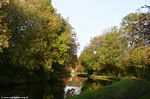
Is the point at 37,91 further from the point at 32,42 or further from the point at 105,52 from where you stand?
the point at 105,52

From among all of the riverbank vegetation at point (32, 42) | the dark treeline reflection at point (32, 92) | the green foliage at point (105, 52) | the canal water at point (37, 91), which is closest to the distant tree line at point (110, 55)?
the green foliage at point (105, 52)

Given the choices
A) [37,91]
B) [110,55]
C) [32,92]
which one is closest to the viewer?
[32,92]

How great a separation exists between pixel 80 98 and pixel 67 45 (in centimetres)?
5408

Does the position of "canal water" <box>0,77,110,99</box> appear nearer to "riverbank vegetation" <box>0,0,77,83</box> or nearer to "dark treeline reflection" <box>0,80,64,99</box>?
"dark treeline reflection" <box>0,80,64,99</box>

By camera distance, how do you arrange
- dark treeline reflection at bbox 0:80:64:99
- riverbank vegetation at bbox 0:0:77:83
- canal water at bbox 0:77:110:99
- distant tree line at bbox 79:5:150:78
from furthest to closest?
distant tree line at bbox 79:5:150:78
riverbank vegetation at bbox 0:0:77:83
dark treeline reflection at bbox 0:80:64:99
canal water at bbox 0:77:110:99

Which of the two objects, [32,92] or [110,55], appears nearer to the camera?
[32,92]

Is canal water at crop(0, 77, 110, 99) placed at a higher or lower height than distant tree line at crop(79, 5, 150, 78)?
lower

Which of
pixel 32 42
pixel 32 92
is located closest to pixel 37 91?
pixel 32 92

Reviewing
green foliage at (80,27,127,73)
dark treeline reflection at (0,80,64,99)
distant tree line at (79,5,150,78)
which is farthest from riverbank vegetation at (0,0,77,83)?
green foliage at (80,27,127,73)

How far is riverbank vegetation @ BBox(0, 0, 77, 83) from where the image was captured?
59.7 metres

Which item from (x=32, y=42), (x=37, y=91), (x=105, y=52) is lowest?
(x=37, y=91)

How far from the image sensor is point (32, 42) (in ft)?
217

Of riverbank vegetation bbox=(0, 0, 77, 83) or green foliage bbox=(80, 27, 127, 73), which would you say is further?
green foliage bbox=(80, 27, 127, 73)

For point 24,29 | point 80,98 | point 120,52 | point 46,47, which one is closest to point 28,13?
point 24,29
